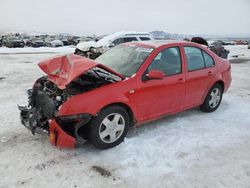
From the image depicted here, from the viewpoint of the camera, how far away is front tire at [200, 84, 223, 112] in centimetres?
561

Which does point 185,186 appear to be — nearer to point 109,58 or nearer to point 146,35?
point 109,58

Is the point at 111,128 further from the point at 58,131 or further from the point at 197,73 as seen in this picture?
the point at 197,73

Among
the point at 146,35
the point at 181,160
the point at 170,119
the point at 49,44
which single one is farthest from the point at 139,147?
the point at 49,44

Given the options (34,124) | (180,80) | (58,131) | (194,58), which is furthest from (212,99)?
(34,124)

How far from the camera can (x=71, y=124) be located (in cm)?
380

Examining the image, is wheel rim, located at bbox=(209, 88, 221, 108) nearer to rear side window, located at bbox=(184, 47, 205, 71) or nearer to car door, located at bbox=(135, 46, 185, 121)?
rear side window, located at bbox=(184, 47, 205, 71)

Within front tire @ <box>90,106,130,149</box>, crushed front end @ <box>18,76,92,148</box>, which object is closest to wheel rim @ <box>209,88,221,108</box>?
front tire @ <box>90,106,130,149</box>

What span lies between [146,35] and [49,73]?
A: 451 inches

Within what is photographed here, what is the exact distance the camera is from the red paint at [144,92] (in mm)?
3652

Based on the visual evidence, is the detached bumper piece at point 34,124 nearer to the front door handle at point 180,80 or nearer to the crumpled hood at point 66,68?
the crumpled hood at point 66,68

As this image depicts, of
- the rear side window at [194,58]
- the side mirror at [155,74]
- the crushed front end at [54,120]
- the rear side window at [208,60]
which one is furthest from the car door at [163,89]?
the crushed front end at [54,120]

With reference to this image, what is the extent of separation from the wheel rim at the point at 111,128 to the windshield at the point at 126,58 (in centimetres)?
73

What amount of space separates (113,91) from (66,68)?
30.0 inches

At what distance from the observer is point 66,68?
3.92 meters
